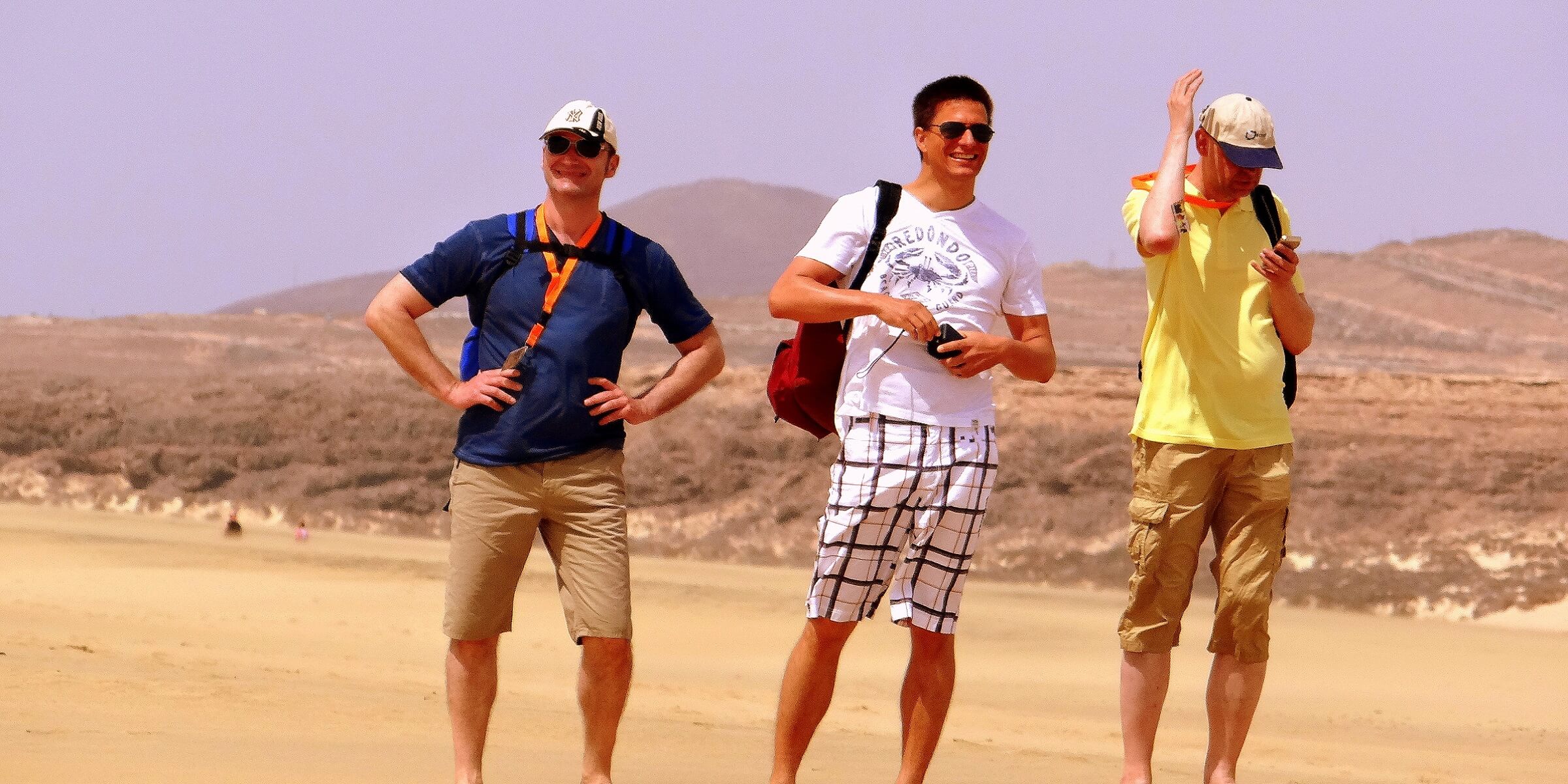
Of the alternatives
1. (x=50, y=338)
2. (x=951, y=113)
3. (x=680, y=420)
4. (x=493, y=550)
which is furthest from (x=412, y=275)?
(x=50, y=338)

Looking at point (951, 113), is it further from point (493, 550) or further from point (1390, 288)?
point (1390, 288)

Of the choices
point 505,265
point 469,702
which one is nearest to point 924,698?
point 469,702

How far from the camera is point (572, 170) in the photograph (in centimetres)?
564

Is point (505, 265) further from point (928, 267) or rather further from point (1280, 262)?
point (1280, 262)

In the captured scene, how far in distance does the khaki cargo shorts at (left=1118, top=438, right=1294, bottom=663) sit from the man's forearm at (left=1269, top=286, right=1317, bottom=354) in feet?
1.19

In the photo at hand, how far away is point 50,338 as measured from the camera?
5225 centimetres

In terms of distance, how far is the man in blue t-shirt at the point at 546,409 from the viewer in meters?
5.57

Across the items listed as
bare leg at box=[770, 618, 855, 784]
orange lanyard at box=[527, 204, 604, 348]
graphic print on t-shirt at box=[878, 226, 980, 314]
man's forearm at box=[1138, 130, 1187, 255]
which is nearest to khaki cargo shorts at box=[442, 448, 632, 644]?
orange lanyard at box=[527, 204, 604, 348]

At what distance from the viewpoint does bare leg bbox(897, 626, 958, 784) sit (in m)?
5.57

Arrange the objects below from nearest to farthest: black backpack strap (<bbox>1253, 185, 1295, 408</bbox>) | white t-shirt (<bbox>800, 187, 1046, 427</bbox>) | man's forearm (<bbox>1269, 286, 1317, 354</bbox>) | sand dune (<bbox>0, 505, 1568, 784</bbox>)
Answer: white t-shirt (<bbox>800, 187, 1046, 427</bbox>) → man's forearm (<bbox>1269, 286, 1317, 354</bbox>) → black backpack strap (<bbox>1253, 185, 1295, 408</bbox>) → sand dune (<bbox>0, 505, 1568, 784</bbox>)

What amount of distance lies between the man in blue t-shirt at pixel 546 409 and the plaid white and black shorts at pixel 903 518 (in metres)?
0.66

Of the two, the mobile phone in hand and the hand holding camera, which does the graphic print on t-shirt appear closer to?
the hand holding camera

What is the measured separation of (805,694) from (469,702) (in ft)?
3.38

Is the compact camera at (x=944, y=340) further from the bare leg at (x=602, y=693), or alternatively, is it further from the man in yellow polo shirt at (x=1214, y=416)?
the bare leg at (x=602, y=693)
